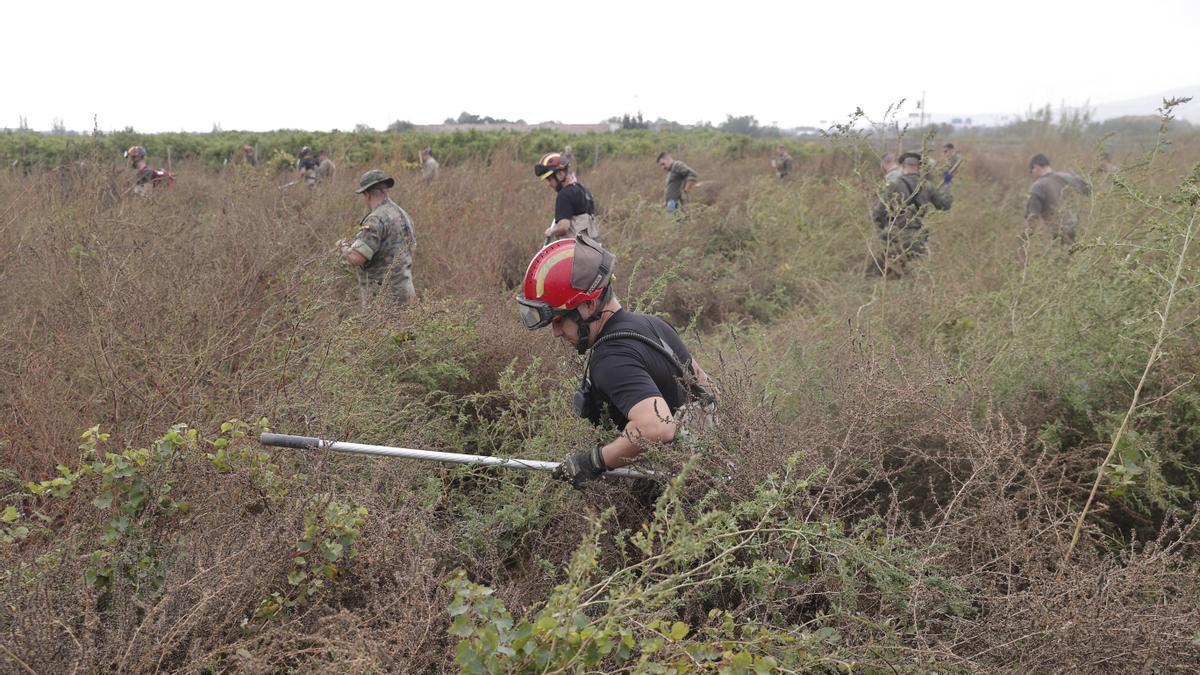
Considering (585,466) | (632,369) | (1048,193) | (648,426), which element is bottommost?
(585,466)

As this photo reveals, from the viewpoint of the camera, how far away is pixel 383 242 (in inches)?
239

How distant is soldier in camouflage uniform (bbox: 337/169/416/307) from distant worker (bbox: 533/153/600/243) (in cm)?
157

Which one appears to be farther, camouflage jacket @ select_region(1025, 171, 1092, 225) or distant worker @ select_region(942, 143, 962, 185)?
camouflage jacket @ select_region(1025, 171, 1092, 225)

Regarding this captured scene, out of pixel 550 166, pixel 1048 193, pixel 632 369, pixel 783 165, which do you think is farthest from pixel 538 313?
pixel 783 165

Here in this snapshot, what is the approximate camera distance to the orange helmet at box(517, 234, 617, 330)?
288 centimetres

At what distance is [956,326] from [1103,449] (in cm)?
193

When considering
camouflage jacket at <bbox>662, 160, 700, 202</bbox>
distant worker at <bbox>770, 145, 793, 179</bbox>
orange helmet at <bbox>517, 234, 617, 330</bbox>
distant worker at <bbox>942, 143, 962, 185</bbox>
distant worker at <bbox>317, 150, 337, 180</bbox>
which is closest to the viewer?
orange helmet at <bbox>517, 234, 617, 330</bbox>

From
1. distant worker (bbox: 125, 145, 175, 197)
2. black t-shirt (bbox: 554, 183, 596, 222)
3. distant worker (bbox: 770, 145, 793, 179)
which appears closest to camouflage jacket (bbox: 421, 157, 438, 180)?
distant worker (bbox: 125, 145, 175, 197)

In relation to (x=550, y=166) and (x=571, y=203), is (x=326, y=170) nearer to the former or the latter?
(x=550, y=166)

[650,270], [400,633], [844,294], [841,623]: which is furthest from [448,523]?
[650,270]

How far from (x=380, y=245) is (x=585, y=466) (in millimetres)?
3753

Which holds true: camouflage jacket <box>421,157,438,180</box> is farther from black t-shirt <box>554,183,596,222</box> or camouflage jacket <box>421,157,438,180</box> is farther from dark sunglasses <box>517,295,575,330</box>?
dark sunglasses <box>517,295,575,330</box>

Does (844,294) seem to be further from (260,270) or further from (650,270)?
(260,270)

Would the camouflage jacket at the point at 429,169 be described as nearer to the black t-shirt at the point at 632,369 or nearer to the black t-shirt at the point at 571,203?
the black t-shirt at the point at 571,203
